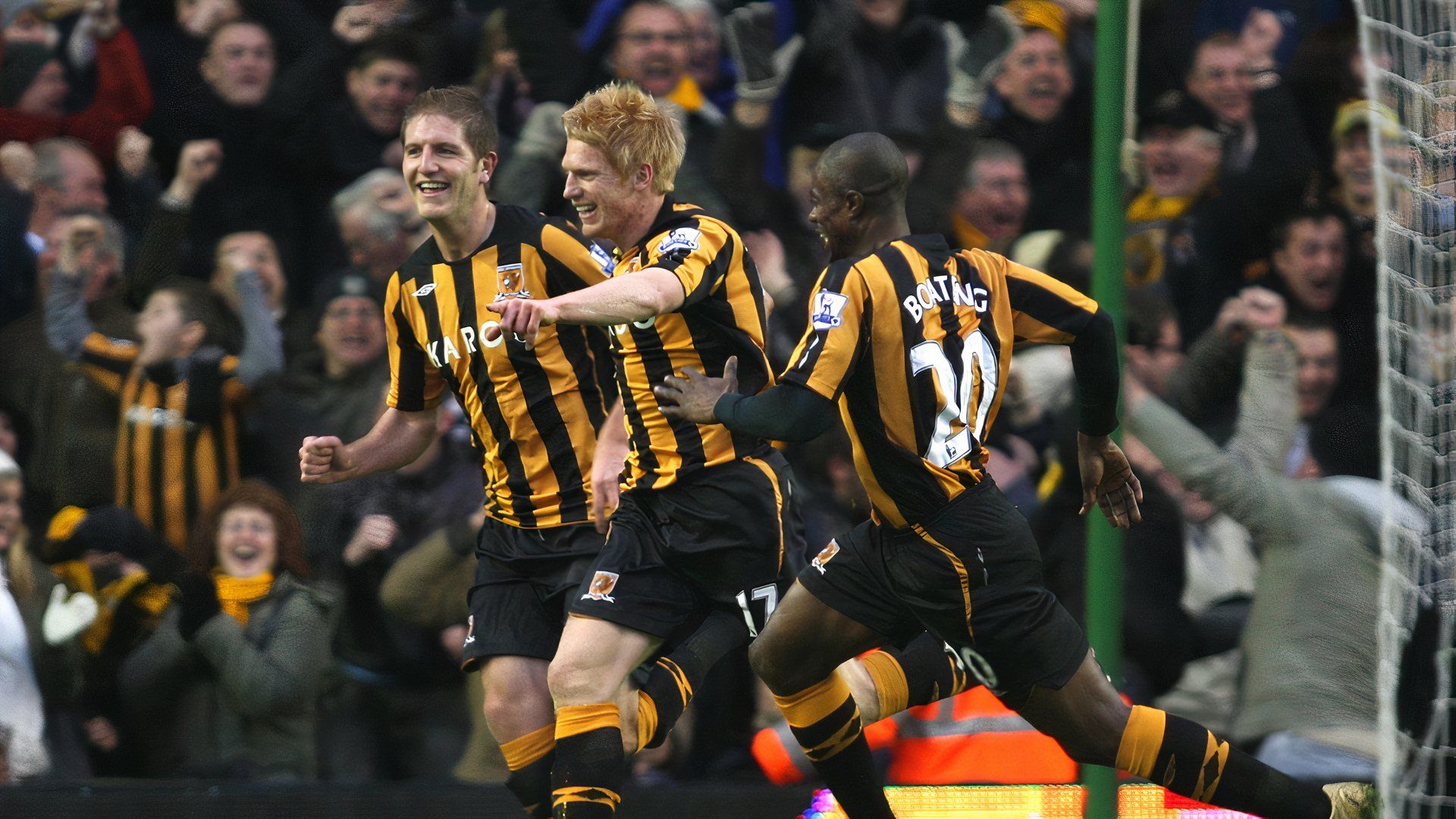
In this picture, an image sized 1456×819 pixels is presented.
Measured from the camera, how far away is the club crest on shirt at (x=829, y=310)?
4070mm

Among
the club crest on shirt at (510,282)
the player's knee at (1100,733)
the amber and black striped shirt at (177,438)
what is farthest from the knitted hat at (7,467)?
the player's knee at (1100,733)

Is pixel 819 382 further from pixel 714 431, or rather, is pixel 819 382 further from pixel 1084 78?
pixel 1084 78

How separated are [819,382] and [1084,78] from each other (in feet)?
10.5

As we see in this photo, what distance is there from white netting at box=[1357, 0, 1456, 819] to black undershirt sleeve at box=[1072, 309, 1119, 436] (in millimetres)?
719

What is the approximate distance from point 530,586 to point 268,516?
1.72m

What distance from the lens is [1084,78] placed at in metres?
6.77

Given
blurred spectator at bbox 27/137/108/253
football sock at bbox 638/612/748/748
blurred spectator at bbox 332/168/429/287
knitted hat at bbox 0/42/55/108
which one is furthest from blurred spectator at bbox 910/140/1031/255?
knitted hat at bbox 0/42/55/108

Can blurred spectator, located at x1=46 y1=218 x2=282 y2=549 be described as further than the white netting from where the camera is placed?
Yes

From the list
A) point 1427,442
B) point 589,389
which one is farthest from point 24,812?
Answer: point 1427,442

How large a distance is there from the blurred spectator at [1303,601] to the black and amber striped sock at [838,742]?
57.0 inches

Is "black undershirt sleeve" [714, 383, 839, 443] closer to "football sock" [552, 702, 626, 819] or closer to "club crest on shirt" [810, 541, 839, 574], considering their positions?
"club crest on shirt" [810, 541, 839, 574]

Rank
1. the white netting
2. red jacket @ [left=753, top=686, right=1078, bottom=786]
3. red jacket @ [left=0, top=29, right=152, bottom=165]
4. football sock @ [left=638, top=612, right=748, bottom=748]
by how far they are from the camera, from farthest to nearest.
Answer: red jacket @ [left=0, top=29, right=152, bottom=165], red jacket @ [left=753, top=686, right=1078, bottom=786], the white netting, football sock @ [left=638, top=612, right=748, bottom=748]

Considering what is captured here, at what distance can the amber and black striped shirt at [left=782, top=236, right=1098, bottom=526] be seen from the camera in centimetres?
411

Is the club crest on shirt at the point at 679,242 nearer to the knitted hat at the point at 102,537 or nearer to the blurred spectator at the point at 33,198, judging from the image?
the knitted hat at the point at 102,537
